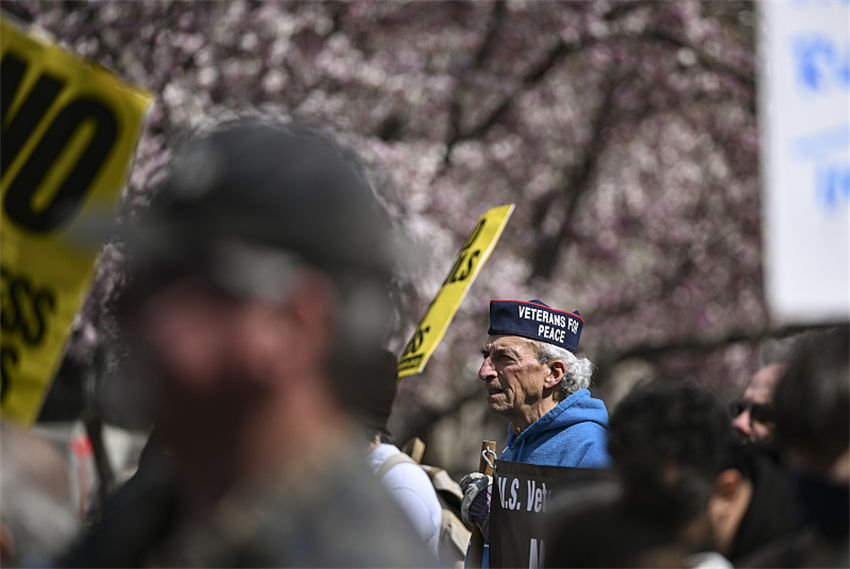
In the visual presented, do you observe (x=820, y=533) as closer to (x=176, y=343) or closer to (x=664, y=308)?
(x=176, y=343)

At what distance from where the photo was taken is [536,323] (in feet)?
13.8

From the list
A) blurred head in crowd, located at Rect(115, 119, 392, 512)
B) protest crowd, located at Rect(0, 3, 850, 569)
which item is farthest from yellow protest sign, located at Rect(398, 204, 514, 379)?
blurred head in crowd, located at Rect(115, 119, 392, 512)

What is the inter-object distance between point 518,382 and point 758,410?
3.63ft

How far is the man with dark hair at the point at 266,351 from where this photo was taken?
1.21 meters

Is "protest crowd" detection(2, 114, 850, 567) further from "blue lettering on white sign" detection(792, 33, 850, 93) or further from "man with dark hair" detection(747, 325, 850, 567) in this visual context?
"blue lettering on white sign" detection(792, 33, 850, 93)

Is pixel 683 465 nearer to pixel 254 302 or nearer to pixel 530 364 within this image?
pixel 254 302

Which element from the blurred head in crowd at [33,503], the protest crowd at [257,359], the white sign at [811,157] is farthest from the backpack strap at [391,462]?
the protest crowd at [257,359]

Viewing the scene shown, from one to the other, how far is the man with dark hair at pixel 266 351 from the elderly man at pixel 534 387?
2.48m

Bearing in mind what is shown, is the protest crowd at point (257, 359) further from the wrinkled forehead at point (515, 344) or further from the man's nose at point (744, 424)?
the wrinkled forehead at point (515, 344)

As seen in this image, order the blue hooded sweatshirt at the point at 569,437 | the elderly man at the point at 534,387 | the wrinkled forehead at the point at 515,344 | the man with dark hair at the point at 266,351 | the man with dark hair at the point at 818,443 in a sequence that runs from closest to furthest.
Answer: the man with dark hair at the point at 266,351 < the man with dark hair at the point at 818,443 < the blue hooded sweatshirt at the point at 569,437 < the elderly man at the point at 534,387 < the wrinkled forehead at the point at 515,344

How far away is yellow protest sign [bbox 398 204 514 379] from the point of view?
13.3ft

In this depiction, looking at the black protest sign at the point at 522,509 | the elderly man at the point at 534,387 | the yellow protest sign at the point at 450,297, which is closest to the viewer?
the black protest sign at the point at 522,509

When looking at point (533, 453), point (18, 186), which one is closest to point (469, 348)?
point (533, 453)

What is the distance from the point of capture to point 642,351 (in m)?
→ 10.7
